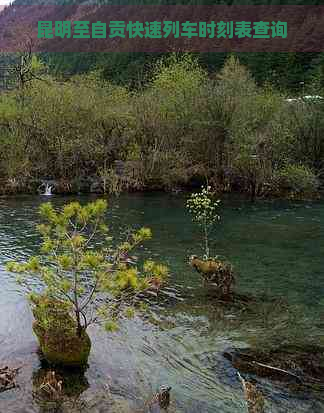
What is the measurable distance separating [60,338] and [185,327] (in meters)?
3.85

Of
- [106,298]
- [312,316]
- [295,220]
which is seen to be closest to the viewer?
[312,316]

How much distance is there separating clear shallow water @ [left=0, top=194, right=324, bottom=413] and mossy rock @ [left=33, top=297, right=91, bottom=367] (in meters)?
0.45

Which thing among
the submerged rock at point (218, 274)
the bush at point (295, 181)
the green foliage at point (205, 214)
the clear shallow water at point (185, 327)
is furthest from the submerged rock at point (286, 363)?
the bush at point (295, 181)

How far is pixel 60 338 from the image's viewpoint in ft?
33.2

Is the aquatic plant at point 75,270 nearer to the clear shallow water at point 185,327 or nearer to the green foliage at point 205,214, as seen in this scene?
the clear shallow water at point 185,327

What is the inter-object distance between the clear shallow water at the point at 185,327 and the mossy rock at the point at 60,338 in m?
0.45

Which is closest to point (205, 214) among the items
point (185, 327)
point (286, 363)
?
point (185, 327)

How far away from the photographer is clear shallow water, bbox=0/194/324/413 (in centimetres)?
951

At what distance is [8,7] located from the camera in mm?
105750

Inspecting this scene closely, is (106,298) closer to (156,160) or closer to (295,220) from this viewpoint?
(295,220)

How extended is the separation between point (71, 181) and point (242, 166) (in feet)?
42.5

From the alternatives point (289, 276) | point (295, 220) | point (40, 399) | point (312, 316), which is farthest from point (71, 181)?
point (40, 399)

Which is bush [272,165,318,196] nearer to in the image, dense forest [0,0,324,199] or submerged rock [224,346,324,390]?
dense forest [0,0,324,199]

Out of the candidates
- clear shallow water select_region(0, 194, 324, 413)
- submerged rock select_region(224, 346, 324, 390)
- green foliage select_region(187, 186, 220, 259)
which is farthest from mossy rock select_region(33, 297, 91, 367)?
green foliage select_region(187, 186, 220, 259)
